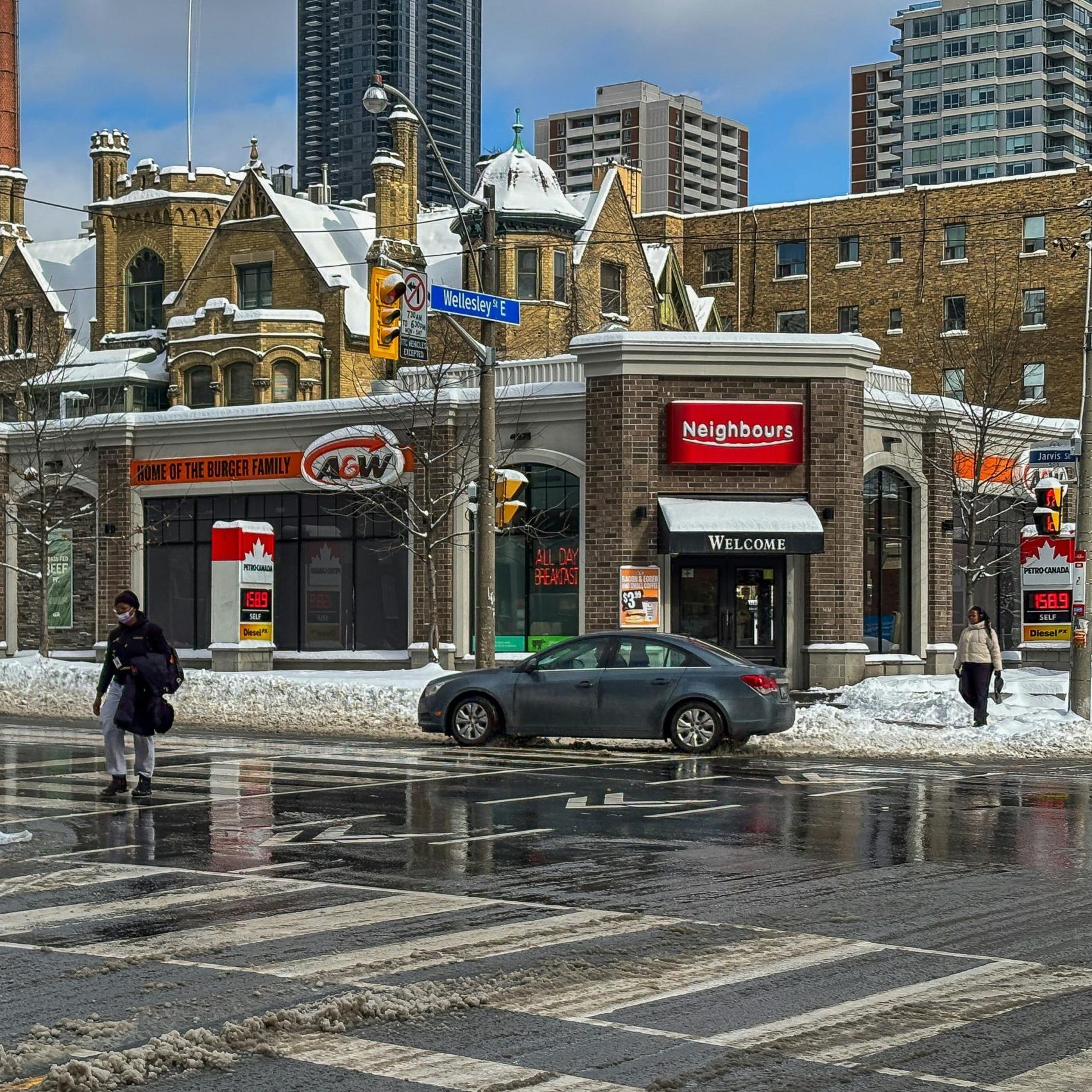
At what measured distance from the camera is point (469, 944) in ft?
27.2

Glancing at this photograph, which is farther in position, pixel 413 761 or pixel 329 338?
pixel 329 338

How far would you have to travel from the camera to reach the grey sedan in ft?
65.5

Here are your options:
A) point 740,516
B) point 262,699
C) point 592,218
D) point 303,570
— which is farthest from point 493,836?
point 592,218

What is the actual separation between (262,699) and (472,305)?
7.50 m

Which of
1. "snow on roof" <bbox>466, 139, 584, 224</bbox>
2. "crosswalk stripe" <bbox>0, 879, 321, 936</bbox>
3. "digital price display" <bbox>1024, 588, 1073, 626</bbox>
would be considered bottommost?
"crosswalk stripe" <bbox>0, 879, 321, 936</bbox>

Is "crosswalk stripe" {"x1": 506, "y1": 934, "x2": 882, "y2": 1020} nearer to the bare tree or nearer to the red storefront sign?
the red storefront sign

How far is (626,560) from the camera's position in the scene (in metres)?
31.6

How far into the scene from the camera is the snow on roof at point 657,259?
5544 centimetres

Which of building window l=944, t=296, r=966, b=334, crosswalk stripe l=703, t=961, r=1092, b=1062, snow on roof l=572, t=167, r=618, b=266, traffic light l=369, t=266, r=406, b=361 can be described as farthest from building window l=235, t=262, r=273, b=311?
crosswalk stripe l=703, t=961, r=1092, b=1062

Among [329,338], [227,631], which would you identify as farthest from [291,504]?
[329,338]

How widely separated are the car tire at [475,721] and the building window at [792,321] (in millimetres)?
47688

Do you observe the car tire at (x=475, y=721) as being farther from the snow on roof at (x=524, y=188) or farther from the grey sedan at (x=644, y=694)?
the snow on roof at (x=524, y=188)

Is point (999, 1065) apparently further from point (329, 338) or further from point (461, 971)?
point (329, 338)

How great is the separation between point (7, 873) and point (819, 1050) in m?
6.33
